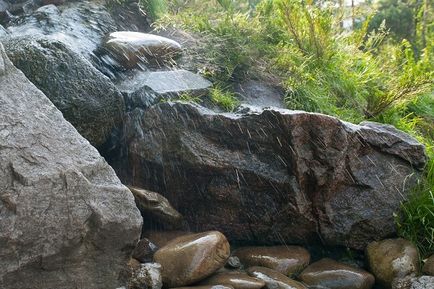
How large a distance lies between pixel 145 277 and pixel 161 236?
0.70 meters

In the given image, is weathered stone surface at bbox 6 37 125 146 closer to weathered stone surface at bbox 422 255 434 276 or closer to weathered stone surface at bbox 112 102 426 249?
weathered stone surface at bbox 112 102 426 249

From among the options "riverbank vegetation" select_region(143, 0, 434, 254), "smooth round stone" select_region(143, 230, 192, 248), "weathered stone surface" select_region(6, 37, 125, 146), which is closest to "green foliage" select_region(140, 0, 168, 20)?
"riverbank vegetation" select_region(143, 0, 434, 254)

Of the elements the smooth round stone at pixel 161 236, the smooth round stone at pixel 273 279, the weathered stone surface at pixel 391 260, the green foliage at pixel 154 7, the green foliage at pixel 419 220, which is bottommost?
the smooth round stone at pixel 161 236

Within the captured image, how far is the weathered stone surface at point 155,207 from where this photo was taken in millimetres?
4246

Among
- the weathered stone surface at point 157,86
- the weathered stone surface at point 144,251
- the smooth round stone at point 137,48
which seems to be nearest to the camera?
the weathered stone surface at point 144,251

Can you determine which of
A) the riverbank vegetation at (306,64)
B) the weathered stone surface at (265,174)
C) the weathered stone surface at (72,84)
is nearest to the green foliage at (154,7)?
the riverbank vegetation at (306,64)

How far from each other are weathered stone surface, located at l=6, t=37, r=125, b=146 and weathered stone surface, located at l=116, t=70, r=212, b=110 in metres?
0.35

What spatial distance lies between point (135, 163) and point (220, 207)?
30.6 inches

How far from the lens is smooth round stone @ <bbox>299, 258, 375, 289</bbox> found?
4.14 metres

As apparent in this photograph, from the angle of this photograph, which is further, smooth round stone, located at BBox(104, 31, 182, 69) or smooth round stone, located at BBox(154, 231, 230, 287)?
smooth round stone, located at BBox(104, 31, 182, 69)

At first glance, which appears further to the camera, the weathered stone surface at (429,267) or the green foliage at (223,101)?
the green foliage at (223,101)

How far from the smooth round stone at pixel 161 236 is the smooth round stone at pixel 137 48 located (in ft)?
6.89

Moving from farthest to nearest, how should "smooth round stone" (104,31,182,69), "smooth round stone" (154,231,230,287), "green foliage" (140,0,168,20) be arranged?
"green foliage" (140,0,168,20) < "smooth round stone" (104,31,182,69) < "smooth round stone" (154,231,230,287)

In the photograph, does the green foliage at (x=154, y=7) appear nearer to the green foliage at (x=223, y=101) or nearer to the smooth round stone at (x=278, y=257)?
the green foliage at (x=223, y=101)
